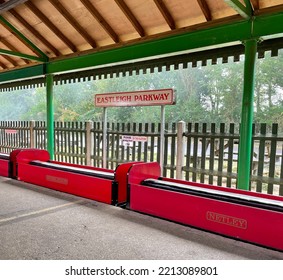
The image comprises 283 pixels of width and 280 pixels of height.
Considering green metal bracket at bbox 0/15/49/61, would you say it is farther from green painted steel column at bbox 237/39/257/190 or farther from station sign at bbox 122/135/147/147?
green painted steel column at bbox 237/39/257/190

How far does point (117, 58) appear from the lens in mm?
4801

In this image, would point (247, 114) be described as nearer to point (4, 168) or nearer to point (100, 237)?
point (100, 237)

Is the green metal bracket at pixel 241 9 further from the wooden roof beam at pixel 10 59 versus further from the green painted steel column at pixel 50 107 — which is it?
the wooden roof beam at pixel 10 59

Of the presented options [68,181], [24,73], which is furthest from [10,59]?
[68,181]

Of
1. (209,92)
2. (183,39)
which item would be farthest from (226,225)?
(209,92)

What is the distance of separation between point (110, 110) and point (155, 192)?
75.0ft

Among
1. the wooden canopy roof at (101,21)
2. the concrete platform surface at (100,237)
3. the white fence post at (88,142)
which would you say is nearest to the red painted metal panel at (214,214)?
the concrete platform surface at (100,237)

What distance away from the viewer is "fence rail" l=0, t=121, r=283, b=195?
3.91 meters

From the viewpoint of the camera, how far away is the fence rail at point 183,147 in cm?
391

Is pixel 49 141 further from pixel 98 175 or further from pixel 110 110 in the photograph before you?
pixel 110 110

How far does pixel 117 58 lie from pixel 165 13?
1.31 metres

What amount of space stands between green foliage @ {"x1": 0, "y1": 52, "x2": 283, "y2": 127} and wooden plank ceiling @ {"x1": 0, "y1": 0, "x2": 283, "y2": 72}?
16.2 m

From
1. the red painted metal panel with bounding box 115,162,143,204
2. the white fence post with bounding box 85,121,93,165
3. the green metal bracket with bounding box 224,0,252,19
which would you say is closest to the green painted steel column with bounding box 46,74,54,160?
the white fence post with bounding box 85,121,93,165

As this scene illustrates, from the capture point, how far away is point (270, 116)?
1841 centimetres
